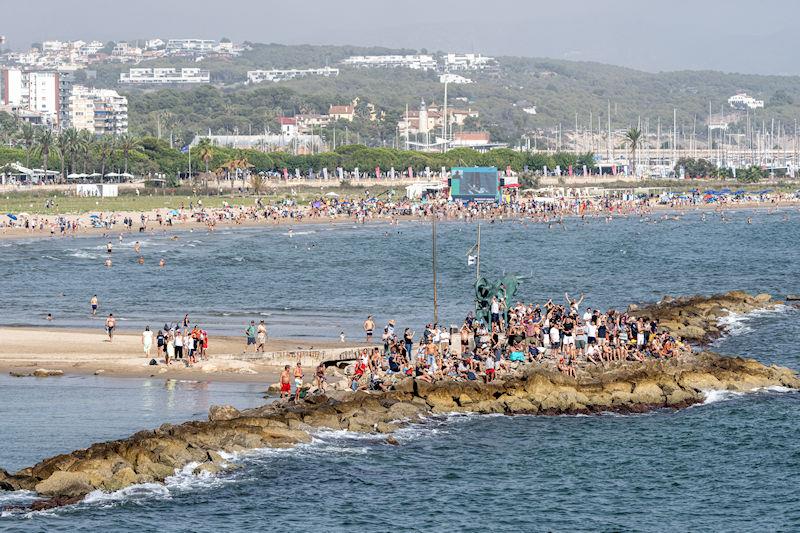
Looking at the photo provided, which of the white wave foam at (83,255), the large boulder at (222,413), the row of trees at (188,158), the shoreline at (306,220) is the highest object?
the row of trees at (188,158)

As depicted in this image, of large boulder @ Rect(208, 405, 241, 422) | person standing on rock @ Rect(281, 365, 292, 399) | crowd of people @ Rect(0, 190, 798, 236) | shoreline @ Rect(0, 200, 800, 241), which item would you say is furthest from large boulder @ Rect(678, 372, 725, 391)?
shoreline @ Rect(0, 200, 800, 241)

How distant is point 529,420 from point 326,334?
44.6ft

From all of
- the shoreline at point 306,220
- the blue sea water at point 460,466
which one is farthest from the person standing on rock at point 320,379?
the shoreline at point 306,220

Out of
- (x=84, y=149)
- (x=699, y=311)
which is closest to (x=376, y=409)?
(x=699, y=311)

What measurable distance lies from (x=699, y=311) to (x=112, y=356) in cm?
2399

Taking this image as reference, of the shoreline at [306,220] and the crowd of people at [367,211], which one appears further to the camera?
Result: the crowd of people at [367,211]

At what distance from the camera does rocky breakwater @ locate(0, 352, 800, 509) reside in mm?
26578

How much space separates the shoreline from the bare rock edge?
200ft

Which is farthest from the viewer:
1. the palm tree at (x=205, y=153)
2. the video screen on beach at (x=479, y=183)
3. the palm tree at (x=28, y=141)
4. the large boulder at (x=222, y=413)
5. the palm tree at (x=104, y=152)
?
the palm tree at (x=205, y=153)

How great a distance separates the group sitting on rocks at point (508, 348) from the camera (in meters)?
35.8

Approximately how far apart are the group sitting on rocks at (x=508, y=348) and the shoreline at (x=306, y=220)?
5621cm

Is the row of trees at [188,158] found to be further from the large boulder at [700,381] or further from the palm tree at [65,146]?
the large boulder at [700,381]

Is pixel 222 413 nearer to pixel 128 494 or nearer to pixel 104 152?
pixel 128 494

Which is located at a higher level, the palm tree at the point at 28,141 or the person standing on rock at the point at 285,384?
the palm tree at the point at 28,141
